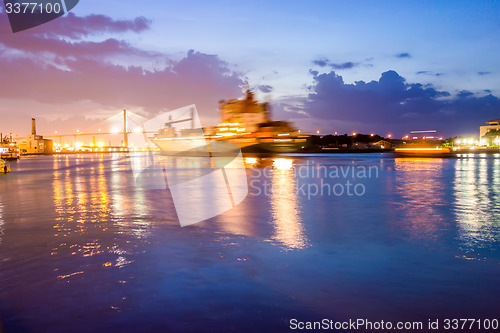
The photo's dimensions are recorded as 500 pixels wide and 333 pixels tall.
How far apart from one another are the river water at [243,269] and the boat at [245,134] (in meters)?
55.9

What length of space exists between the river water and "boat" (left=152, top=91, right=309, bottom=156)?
55899mm

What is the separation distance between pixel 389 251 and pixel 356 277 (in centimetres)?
142

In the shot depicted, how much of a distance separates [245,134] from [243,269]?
62.1 m

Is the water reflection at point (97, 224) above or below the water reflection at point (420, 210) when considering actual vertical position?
above

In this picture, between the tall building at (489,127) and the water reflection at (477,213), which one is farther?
the tall building at (489,127)

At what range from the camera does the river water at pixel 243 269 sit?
3.49m

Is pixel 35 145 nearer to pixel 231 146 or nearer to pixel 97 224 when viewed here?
pixel 231 146

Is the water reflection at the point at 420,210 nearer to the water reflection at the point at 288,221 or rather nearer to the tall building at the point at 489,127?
the water reflection at the point at 288,221

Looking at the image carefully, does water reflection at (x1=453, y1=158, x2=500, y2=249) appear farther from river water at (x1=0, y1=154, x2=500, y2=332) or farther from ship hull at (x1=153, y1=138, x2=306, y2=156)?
ship hull at (x1=153, y1=138, x2=306, y2=156)

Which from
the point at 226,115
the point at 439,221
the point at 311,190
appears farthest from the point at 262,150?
the point at 439,221

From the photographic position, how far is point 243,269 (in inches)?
187

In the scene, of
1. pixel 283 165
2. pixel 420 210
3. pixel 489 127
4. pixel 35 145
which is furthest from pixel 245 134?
pixel 35 145

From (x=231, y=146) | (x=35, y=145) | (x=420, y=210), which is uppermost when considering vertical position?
(x=35, y=145)

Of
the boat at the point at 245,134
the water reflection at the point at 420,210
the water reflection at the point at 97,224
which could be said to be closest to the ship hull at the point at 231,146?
the boat at the point at 245,134
